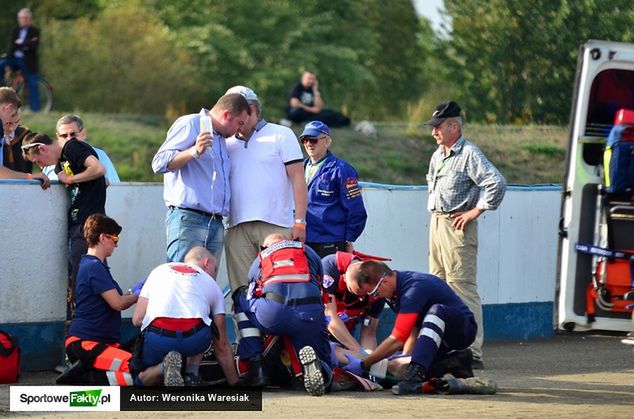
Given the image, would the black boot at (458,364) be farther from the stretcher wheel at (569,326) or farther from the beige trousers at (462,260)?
the beige trousers at (462,260)

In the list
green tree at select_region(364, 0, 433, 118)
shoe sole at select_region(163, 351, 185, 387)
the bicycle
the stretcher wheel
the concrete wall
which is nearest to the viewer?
shoe sole at select_region(163, 351, 185, 387)

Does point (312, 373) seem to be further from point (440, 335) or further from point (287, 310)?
point (440, 335)

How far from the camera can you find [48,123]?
92.7ft

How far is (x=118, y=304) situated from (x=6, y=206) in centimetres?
137

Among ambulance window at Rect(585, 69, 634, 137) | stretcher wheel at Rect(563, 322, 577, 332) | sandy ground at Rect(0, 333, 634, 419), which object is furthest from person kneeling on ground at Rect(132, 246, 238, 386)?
ambulance window at Rect(585, 69, 634, 137)

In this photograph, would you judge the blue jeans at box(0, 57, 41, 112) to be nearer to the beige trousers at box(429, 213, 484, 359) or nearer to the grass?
the grass

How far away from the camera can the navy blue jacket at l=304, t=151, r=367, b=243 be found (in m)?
13.2

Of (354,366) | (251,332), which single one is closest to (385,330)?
(354,366)

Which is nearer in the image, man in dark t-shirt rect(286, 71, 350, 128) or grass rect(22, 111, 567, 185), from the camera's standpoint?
man in dark t-shirt rect(286, 71, 350, 128)

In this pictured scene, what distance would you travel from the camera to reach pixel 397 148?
28.6 meters

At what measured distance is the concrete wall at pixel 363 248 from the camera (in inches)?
492

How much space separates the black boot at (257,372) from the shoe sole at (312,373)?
448mm

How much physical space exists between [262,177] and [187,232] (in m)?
0.76

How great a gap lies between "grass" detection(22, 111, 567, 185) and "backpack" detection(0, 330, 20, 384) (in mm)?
15024
